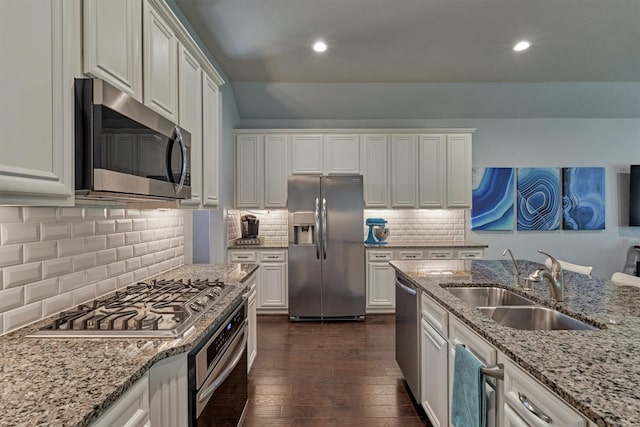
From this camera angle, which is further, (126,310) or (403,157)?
(403,157)

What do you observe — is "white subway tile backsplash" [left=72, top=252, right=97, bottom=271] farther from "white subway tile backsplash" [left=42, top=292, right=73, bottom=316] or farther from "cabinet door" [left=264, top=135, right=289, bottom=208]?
"cabinet door" [left=264, top=135, right=289, bottom=208]

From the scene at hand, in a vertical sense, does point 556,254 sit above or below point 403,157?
below

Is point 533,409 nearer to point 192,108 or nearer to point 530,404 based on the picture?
point 530,404

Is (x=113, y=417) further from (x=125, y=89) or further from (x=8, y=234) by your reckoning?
(x=125, y=89)

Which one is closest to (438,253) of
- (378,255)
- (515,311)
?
(378,255)

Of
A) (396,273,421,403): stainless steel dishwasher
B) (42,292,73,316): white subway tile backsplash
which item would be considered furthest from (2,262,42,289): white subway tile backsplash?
(396,273,421,403): stainless steel dishwasher

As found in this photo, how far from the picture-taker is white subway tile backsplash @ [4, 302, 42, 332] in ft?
Result: 4.16

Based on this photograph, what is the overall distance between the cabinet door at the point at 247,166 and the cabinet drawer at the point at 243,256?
0.67 m

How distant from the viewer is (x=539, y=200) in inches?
196

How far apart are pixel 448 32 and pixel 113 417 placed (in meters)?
3.96

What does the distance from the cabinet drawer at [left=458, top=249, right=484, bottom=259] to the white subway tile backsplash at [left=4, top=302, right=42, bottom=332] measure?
4270 mm

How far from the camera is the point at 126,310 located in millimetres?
1485

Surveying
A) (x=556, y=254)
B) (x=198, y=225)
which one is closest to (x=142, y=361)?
(x=198, y=225)

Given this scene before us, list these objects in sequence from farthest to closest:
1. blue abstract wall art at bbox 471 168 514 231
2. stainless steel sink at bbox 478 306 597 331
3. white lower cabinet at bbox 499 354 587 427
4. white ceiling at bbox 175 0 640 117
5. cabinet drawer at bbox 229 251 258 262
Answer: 1. blue abstract wall art at bbox 471 168 514 231
2. cabinet drawer at bbox 229 251 258 262
3. white ceiling at bbox 175 0 640 117
4. stainless steel sink at bbox 478 306 597 331
5. white lower cabinet at bbox 499 354 587 427
